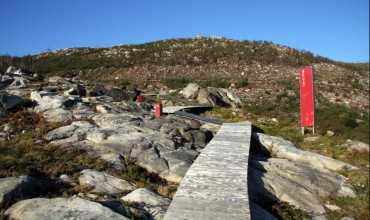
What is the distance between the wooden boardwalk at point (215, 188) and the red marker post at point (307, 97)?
6.38 meters

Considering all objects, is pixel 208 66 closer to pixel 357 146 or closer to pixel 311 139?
pixel 311 139

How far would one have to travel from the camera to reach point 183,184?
307 inches

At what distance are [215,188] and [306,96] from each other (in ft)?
34.0

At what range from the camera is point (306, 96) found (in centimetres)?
1680

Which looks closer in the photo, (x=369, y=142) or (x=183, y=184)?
(x=183, y=184)

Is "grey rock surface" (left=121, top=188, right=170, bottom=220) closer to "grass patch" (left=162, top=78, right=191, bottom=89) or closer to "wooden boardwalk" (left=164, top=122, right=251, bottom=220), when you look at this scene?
"wooden boardwalk" (left=164, top=122, right=251, bottom=220)

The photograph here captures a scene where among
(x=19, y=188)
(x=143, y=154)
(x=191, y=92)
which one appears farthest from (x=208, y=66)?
(x=19, y=188)

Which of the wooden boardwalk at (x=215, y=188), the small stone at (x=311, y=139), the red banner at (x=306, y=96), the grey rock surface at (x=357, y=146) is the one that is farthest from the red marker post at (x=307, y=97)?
the wooden boardwalk at (x=215, y=188)

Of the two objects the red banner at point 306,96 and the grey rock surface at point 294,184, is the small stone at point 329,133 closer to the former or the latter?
the red banner at point 306,96

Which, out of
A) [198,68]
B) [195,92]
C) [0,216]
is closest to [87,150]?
[0,216]

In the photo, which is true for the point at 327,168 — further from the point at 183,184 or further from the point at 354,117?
the point at 354,117

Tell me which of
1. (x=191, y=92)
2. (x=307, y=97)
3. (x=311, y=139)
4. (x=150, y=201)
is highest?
(x=191, y=92)

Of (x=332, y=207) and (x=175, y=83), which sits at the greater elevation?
(x=175, y=83)

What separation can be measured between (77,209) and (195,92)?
59.1 ft
